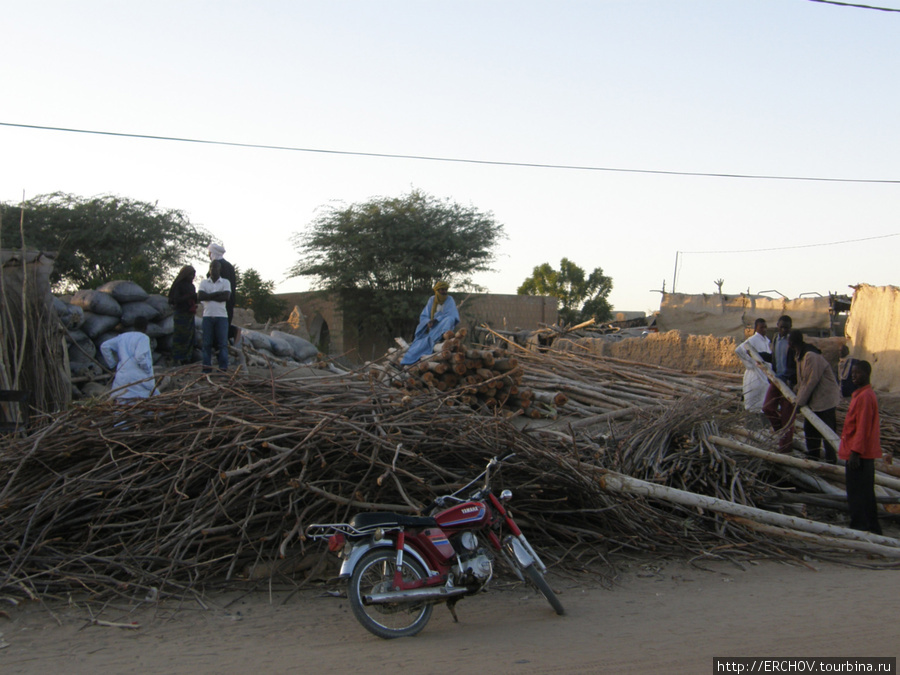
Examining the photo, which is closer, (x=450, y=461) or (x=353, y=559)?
(x=353, y=559)

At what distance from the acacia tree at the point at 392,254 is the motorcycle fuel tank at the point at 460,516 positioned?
21.2 meters

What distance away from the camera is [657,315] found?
20719 mm

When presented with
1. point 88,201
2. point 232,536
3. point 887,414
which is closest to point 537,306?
point 88,201

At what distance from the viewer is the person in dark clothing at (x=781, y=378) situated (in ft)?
28.5

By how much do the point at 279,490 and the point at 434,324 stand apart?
5.30m

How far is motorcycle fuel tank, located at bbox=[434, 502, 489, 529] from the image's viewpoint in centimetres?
427

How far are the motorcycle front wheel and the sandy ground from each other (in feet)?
0.29

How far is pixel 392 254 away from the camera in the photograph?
26.0m

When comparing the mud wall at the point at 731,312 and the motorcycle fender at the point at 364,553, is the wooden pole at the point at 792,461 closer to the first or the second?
the motorcycle fender at the point at 364,553

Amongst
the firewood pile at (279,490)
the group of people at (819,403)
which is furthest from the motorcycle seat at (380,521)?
the group of people at (819,403)

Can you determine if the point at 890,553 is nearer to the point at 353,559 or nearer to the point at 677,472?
the point at 677,472

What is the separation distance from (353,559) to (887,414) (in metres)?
8.43

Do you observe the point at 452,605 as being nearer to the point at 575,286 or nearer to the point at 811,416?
the point at 811,416

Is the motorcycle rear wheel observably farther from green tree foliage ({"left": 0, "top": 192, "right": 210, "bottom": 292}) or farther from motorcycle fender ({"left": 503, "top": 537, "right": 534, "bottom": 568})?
green tree foliage ({"left": 0, "top": 192, "right": 210, "bottom": 292})
